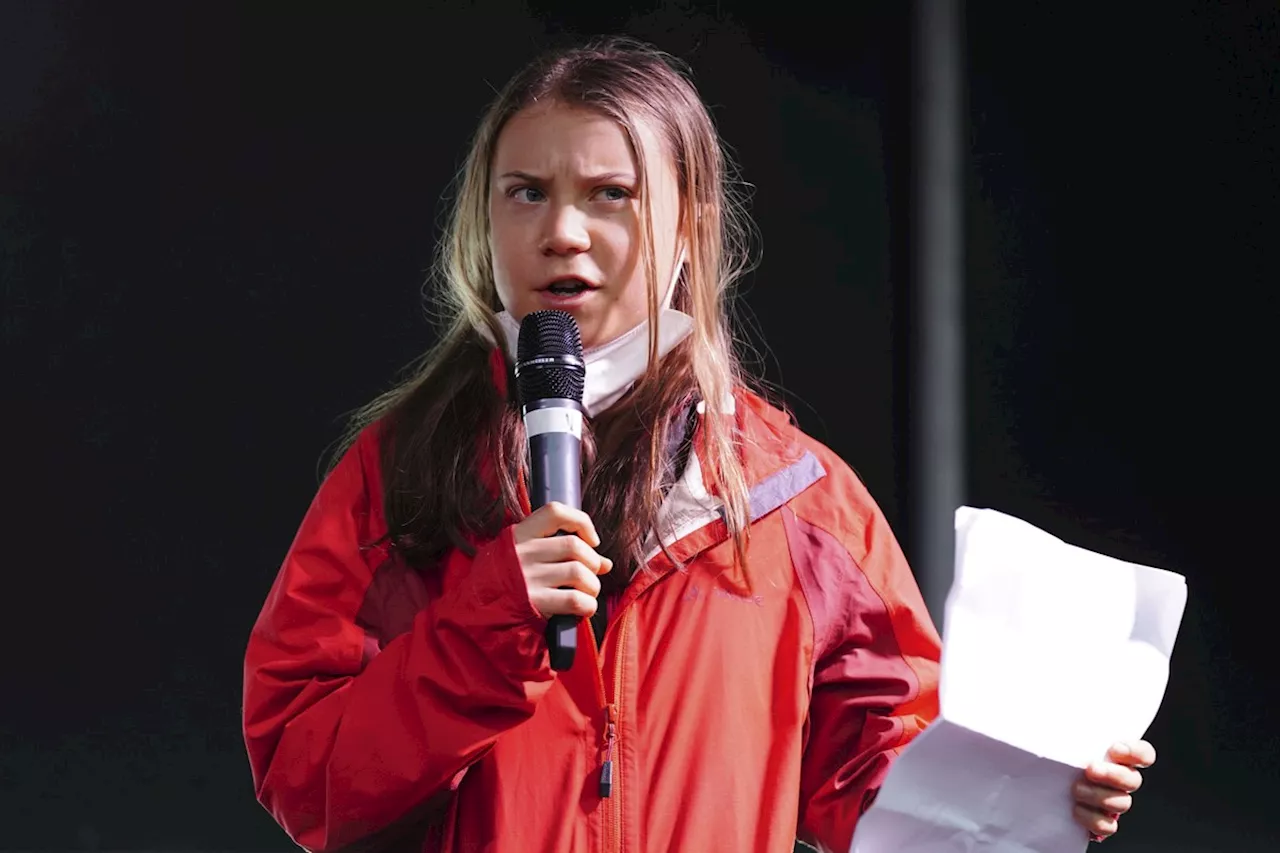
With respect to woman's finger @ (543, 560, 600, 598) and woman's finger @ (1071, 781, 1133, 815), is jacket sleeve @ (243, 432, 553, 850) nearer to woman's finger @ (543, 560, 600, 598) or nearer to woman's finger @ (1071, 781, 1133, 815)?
woman's finger @ (543, 560, 600, 598)

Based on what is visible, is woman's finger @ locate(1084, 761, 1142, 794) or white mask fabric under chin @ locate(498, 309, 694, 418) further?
white mask fabric under chin @ locate(498, 309, 694, 418)

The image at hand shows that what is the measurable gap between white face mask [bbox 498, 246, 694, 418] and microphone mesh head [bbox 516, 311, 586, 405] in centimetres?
13

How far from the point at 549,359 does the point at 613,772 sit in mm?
286

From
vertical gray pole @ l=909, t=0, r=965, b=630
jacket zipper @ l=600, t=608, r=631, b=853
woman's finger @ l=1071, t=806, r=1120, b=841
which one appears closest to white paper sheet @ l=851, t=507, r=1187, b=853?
woman's finger @ l=1071, t=806, r=1120, b=841

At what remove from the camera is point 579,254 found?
1162mm

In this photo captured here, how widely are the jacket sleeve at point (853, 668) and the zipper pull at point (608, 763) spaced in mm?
168

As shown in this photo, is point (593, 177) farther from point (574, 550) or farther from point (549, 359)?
point (574, 550)

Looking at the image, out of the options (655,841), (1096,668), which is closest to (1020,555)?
(1096,668)

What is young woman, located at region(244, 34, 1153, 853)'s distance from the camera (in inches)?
39.8

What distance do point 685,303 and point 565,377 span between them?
29cm

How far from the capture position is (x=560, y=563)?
37.3 inches

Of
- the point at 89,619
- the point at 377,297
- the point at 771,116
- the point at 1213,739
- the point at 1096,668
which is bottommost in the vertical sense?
the point at 1213,739

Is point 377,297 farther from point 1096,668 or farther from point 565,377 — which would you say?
point 1096,668

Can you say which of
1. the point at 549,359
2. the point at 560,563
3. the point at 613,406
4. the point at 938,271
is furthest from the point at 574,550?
the point at 938,271
